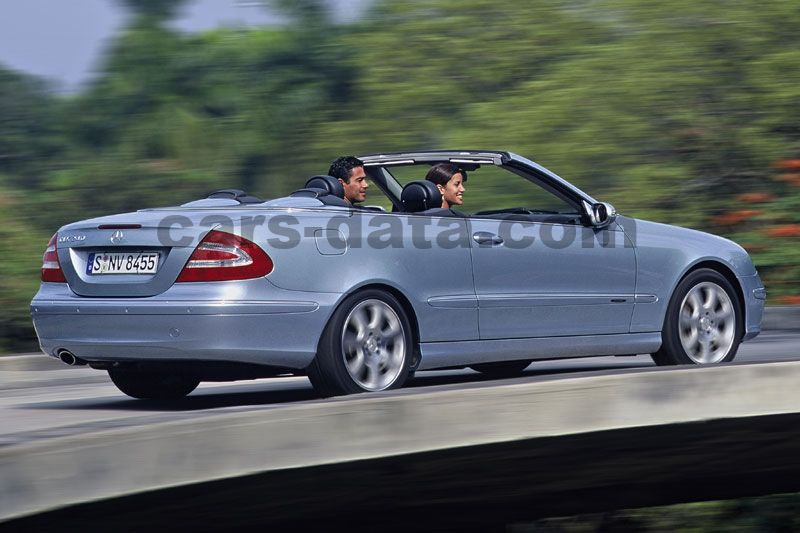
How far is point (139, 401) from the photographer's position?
25.9 feet

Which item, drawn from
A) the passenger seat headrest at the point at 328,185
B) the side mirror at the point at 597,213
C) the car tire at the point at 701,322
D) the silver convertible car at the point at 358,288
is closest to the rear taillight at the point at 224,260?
the silver convertible car at the point at 358,288

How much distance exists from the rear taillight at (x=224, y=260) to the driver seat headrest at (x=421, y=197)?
4.94 feet

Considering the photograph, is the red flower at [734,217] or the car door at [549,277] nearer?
the car door at [549,277]

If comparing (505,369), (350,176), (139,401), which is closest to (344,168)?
(350,176)

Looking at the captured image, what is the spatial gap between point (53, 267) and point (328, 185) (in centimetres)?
155

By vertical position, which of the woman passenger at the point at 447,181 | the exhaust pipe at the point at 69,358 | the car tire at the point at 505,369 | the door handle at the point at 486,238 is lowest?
the car tire at the point at 505,369

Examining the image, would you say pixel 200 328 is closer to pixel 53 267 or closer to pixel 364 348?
pixel 364 348

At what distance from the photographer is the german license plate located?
6.75 m

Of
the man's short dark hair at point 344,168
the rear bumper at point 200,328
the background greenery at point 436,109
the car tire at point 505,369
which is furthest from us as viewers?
the background greenery at point 436,109

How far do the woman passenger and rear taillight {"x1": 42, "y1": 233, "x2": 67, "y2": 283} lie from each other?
7.59 feet

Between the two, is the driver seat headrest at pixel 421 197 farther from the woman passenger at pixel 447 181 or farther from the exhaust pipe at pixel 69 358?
the exhaust pipe at pixel 69 358

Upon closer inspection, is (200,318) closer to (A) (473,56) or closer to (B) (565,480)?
(B) (565,480)

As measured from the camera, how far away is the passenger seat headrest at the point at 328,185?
7.87 metres

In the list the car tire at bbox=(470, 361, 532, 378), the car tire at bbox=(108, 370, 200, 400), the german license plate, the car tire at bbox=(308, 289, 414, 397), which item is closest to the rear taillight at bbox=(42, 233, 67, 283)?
the german license plate
